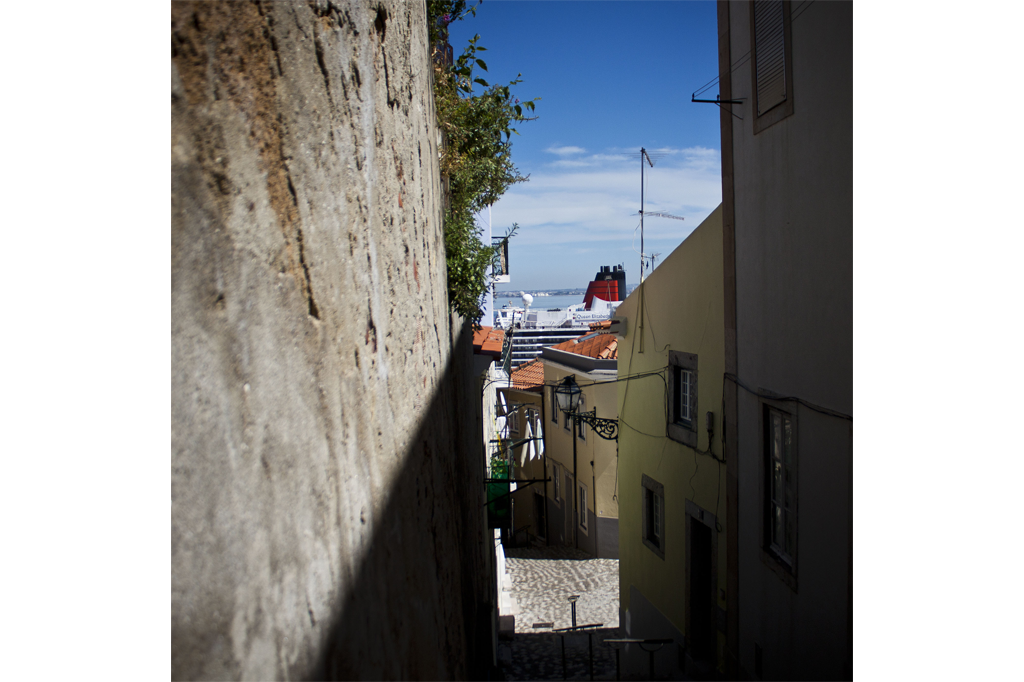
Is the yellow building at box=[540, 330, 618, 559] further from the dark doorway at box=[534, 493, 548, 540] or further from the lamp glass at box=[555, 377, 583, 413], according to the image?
the lamp glass at box=[555, 377, 583, 413]

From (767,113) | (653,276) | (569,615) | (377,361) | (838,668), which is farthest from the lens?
(569,615)

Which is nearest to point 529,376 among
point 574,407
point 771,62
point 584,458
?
point 584,458

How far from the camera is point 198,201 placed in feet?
3.77

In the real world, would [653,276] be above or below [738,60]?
below

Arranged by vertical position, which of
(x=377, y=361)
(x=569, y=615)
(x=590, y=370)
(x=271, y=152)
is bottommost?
(x=569, y=615)

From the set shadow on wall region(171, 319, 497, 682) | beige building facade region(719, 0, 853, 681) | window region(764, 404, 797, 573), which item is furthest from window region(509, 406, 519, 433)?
shadow on wall region(171, 319, 497, 682)

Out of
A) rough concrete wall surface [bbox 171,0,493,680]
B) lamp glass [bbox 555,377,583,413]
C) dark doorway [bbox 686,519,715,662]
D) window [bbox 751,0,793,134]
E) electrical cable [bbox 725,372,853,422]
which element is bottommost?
dark doorway [bbox 686,519,715,662]

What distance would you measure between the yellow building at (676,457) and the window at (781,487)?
1.27m

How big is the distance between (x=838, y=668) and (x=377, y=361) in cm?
545

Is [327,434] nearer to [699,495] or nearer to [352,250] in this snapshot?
[352,250]

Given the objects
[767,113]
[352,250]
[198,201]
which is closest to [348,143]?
[352,250]

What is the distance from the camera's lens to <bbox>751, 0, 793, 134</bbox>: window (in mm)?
6137

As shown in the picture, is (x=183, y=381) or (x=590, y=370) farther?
(x=590, y=370)

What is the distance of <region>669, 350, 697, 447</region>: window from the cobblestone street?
13.1 ft
